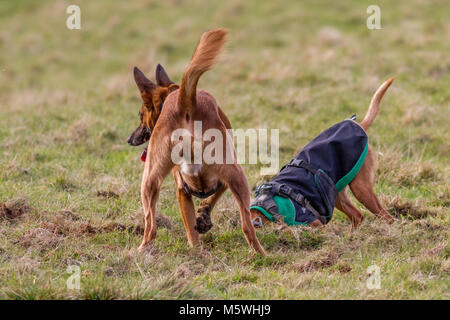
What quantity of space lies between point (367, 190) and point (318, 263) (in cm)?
132

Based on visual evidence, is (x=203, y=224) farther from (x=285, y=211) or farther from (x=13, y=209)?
(x=13, y=209)

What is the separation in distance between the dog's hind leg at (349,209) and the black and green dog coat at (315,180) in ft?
0.77

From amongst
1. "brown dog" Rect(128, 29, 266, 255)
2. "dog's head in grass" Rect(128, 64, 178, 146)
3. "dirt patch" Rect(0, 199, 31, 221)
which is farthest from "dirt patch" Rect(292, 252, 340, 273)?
"dirt patch" Rect(0, 199, 31, 221)

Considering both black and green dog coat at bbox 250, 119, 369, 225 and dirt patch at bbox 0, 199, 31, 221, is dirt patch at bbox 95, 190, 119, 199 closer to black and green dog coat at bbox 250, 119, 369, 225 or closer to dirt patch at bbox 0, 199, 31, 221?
dirt patch at bbox 0, 199, 31, 221

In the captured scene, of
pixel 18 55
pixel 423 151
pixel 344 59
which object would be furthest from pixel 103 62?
pixel 423 151

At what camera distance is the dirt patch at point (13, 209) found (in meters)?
5.63

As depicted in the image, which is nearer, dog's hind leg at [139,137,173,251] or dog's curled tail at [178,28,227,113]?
dog's curled tail at [178,28,227,113]

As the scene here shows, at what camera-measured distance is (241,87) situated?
10180mm

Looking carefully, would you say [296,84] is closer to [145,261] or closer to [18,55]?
[145,261]

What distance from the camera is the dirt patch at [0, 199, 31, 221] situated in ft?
18.5

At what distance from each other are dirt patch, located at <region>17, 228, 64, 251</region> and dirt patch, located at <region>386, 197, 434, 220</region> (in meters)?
2.94

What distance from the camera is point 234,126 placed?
28.3 feet

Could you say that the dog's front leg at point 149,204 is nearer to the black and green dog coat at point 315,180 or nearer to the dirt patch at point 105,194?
the black and green dog coat at point 315,180

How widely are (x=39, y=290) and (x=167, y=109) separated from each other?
1643 mm
